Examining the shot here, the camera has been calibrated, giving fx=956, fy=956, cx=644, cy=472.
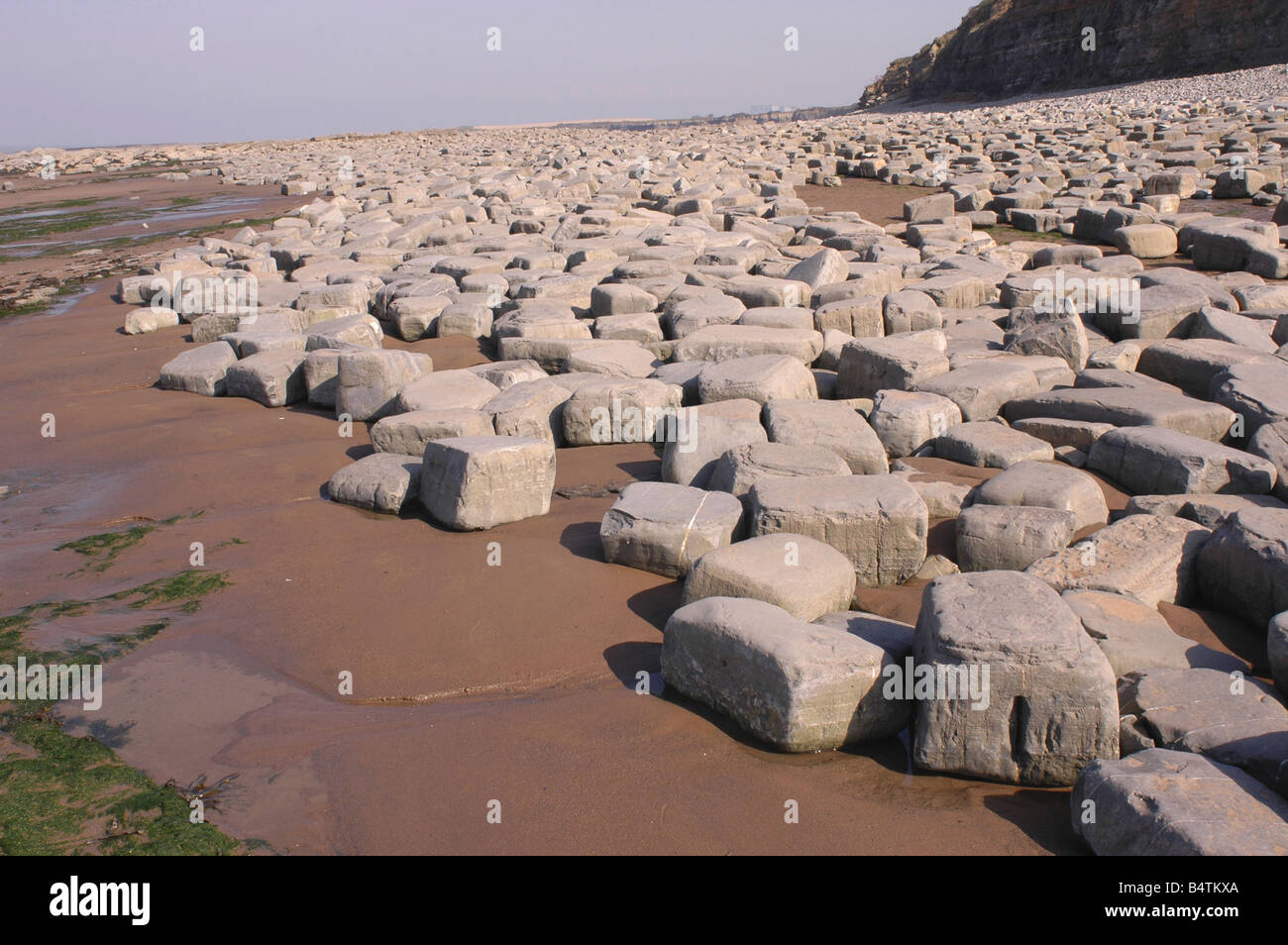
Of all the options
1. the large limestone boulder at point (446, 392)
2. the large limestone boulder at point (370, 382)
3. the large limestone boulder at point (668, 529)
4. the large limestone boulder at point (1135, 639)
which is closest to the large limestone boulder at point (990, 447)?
the large limestone boulder at point (1135, 639)

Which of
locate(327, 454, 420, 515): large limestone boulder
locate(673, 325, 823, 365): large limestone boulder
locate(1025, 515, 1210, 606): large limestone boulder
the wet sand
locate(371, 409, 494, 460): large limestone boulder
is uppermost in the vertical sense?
locate(673, 325, 823, 365): large limestone boulder

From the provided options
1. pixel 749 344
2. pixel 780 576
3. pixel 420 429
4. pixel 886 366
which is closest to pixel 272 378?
pixel 420 429

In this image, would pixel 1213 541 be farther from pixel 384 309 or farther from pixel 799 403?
pixel 384 309

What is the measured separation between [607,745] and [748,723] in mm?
440

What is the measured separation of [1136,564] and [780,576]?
138cm

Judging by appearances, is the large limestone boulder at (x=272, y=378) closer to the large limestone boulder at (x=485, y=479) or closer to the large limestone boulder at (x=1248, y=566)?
the large limestone boulder at (x=485, y=479)

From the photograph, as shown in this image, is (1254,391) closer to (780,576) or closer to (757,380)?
(757,380)

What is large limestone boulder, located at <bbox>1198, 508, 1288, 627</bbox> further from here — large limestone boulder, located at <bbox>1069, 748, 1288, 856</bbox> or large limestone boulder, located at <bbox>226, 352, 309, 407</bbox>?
large limestone boulder, located at <bbox>226, 352, 309, 407</bbox>

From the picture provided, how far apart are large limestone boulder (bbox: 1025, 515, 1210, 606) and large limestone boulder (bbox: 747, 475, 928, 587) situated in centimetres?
46

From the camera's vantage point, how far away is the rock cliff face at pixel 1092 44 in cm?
2698

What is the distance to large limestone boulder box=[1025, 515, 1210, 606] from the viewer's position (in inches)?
140

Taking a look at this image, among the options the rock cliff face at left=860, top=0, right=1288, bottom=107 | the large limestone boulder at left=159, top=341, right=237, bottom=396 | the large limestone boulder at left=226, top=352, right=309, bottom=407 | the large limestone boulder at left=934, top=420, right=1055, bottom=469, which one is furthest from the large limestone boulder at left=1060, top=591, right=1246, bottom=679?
the rock cliff face at left=860, top=0, right=1288, bottom=107

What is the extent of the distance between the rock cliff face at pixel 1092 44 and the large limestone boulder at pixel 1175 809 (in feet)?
97.8

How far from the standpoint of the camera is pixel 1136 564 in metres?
3.61
